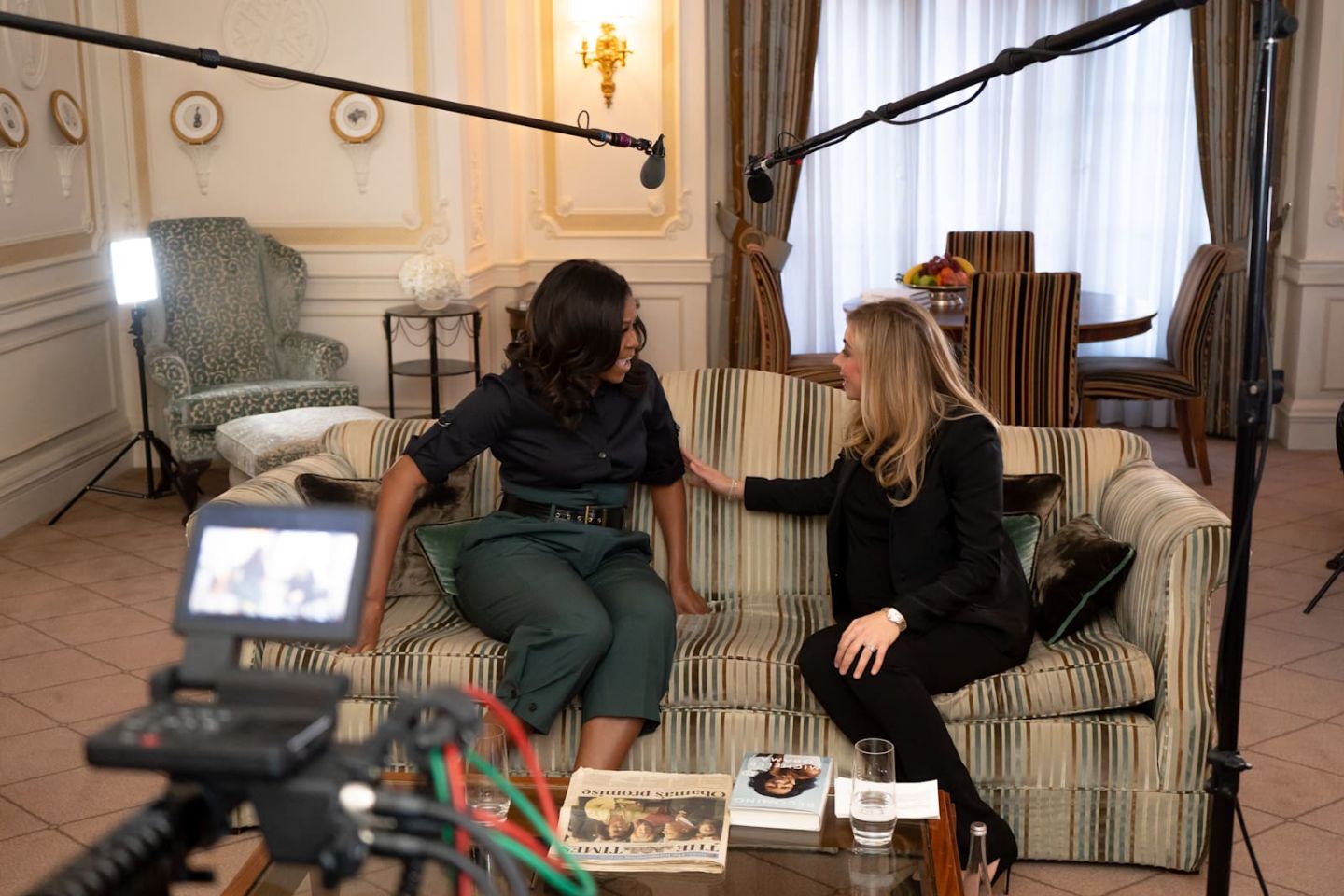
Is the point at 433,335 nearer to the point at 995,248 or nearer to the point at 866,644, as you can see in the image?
the point at 995,248

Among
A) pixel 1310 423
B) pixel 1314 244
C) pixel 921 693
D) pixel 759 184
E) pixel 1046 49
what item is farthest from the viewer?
pixel 1310 423

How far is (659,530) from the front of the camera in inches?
126

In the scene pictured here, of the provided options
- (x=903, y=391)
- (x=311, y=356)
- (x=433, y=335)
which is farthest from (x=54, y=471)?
(x=903, y=391)

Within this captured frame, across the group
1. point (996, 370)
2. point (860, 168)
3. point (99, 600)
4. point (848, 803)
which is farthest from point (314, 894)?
point (860, 168)

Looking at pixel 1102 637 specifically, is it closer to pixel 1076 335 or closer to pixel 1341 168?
pixel 1076 335

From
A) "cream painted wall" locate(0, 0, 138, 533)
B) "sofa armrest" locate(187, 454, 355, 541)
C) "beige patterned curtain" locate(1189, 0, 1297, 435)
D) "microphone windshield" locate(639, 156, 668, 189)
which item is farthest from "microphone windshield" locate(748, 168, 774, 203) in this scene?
"beige patterned curtain" locate(1189, 0, 1297, 435)

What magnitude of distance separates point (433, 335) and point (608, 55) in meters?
1.61

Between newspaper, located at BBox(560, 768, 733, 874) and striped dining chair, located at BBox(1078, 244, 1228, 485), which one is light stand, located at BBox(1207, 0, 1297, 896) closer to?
newspaper, located at BBox(560, 768, 733, 874)

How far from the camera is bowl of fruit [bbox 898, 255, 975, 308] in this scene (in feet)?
17.8

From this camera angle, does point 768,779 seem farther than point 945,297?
No

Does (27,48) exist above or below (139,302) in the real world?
above

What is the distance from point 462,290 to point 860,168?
211cm

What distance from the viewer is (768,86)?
22.0ft

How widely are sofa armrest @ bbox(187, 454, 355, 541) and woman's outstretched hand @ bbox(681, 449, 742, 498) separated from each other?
0.76 meters
